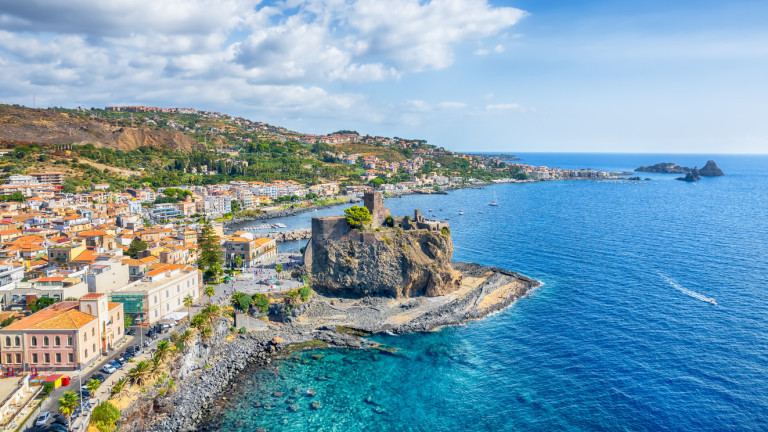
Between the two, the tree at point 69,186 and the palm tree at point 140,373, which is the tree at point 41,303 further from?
the tree at point 69,186

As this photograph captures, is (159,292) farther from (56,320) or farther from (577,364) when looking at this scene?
(577,364)

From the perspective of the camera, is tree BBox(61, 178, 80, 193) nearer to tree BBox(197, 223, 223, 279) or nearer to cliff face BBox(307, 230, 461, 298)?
tree BBox(197, 223, 223, 279)

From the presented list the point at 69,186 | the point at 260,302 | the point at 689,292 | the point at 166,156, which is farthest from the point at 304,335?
the point at 166,156

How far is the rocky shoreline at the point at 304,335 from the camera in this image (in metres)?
25.5

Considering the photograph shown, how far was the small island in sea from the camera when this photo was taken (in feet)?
113

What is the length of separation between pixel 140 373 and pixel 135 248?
26485mm

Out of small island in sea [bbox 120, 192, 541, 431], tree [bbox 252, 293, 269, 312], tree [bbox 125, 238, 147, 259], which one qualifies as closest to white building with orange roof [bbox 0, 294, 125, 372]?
small island in sea [bbox 120, 192, 541, 431]

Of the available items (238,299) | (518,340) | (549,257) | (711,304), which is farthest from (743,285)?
(238,299)

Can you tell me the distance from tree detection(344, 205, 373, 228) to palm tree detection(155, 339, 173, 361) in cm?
1950

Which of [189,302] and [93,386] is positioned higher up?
[189,302]

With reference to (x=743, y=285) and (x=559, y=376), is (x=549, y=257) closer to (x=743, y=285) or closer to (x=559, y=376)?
(x=743, y=285)

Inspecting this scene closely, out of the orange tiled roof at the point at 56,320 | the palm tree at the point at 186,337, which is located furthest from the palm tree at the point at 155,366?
the orange tiled roof at the point at 56,320

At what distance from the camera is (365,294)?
42.8 meters

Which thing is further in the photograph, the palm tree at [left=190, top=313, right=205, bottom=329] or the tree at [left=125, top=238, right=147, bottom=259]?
the tree at [left=125, top=238, right=147, bottom=259]
